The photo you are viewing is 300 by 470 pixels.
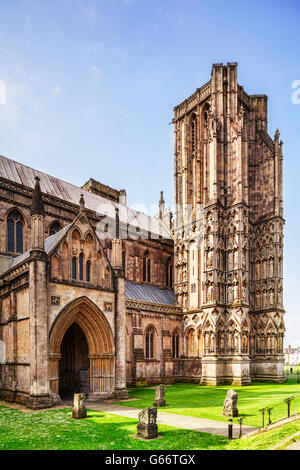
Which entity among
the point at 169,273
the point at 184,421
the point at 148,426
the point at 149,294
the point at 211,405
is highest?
the point at 169,273

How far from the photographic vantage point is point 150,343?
37.0 meters

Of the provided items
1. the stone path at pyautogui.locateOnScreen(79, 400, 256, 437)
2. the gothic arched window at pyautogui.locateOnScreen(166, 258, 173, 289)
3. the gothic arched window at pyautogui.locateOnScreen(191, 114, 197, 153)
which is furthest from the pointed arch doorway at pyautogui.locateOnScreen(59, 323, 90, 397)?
the gothic arched window at pyautogui.locateOnScreen(191, 114, 197, 153)

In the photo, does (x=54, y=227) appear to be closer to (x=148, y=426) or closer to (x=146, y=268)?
(x=146, y=268)

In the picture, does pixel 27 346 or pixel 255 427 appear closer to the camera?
pixel 255 427

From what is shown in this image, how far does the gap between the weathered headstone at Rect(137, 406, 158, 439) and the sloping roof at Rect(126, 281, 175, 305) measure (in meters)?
23.2

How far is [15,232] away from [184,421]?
20.5 meters

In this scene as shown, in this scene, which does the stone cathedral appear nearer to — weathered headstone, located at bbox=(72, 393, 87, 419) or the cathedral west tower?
the cathedral west tower

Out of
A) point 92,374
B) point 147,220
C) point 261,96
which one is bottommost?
point 92,374

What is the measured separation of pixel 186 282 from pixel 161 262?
15.0ft

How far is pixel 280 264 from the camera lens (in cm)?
4253

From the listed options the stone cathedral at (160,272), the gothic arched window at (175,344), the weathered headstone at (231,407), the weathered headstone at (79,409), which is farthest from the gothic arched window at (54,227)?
the weathered headstone at (231,407)

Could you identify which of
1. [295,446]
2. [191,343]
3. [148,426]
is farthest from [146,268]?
[295,446]
